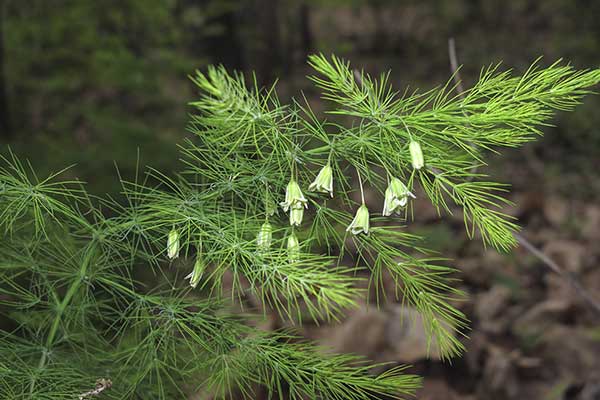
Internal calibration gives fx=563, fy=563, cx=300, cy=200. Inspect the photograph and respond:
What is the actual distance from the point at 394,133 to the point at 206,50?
3.59 metres

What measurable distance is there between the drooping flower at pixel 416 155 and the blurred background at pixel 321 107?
1576mm

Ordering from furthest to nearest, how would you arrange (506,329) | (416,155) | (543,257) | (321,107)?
(321,107) → (506,329) → (543,257) → (416,155)

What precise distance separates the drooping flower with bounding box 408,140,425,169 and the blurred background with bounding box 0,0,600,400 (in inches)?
62.1

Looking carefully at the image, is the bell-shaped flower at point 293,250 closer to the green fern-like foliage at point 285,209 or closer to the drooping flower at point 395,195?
the green fern-like foliage at point 285,209

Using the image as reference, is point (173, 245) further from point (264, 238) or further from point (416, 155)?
point (416, 155)

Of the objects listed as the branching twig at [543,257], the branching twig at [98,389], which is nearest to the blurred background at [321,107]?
the branching twig at [543,257]

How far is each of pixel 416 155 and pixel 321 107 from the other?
7.13 metres

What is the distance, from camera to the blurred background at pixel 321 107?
2.69 metres

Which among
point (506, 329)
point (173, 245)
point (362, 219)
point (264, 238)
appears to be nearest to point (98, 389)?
point (173, 245)

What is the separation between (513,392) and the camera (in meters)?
2.65

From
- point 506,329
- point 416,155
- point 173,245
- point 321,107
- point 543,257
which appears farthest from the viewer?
point 321,107

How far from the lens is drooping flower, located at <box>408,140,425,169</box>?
1.16 m

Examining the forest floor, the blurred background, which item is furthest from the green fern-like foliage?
the blurred background

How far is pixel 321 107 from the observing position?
8195 millimetres
